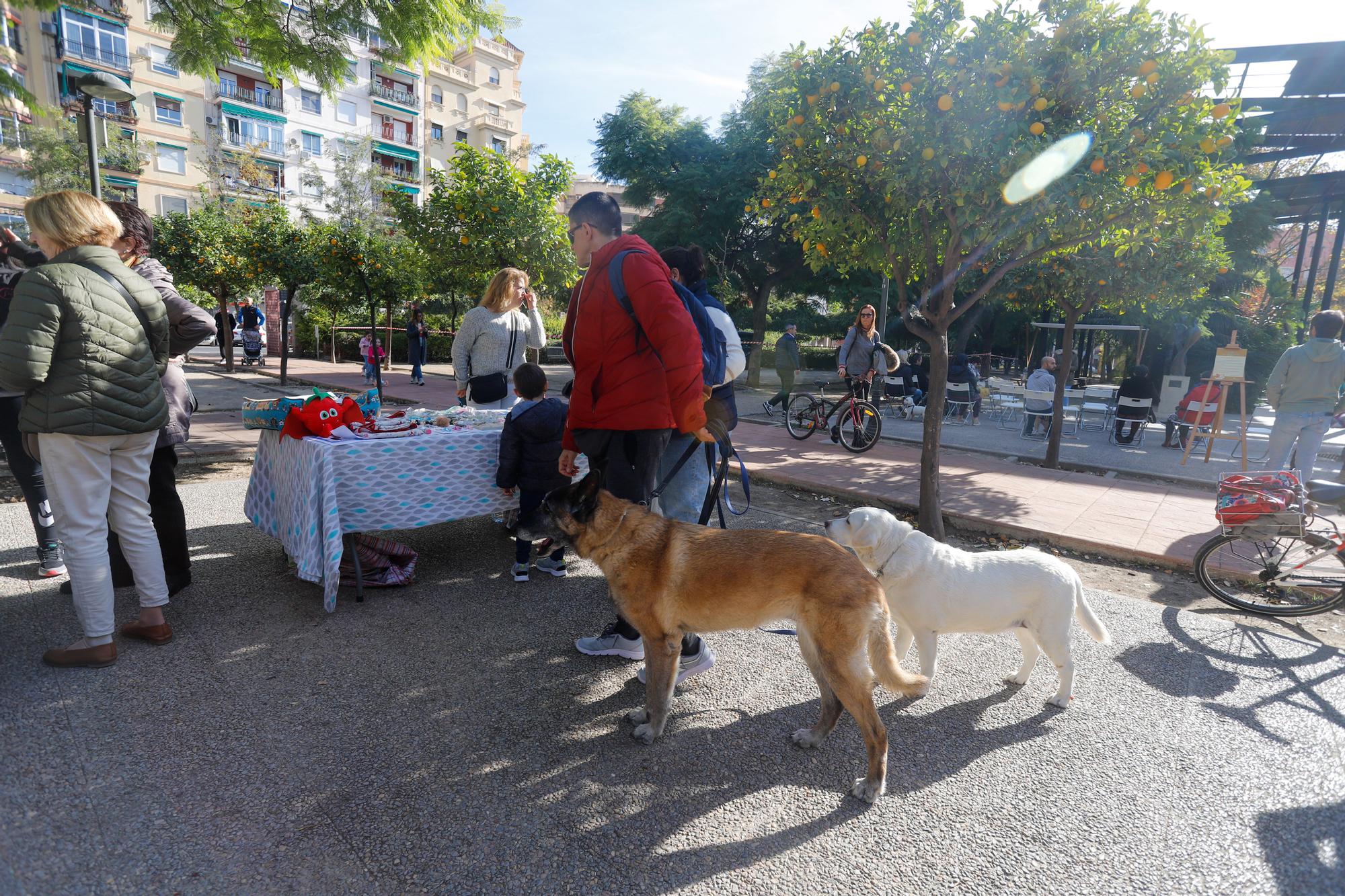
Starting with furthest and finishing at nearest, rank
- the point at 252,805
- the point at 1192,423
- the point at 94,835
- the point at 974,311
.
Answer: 1. the point at 974,311
2. the point at 1192,423
3. the point at 252,805
4. the point at 94,835

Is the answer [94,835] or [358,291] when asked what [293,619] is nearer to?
[94,835]

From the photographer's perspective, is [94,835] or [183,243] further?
[183,243]

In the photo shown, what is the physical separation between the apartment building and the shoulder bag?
27320mm

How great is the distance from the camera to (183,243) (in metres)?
18.2

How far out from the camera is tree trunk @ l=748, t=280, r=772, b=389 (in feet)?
66.0

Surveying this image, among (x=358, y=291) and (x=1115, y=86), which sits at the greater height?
(x=1115, y=86)

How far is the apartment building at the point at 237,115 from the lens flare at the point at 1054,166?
29153 millimetres

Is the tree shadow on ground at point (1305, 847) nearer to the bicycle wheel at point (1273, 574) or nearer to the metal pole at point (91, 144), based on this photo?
the bicycle wheel at point (1273, 574)

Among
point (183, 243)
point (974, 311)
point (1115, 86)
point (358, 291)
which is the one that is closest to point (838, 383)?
point (974, 311)

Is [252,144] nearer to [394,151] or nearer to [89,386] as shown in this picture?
[394,151]

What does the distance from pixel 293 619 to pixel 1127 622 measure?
5.07 meters

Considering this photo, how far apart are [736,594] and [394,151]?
55268 millimetres

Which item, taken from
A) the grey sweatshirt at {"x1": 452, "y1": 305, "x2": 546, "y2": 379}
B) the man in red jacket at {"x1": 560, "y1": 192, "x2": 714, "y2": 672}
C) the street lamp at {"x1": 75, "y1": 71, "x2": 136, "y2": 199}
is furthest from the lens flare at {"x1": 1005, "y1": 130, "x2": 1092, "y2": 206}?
the street lamp at {"x1": 75, "y1": 71, "x2": 136, "y2": 199}

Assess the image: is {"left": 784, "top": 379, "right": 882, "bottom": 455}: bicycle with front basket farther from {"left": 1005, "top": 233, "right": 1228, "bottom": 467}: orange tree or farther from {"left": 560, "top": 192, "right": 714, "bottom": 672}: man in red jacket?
{"left": 560, "top": 192, "right": 714, "bottom": 672}: man in red jacket
